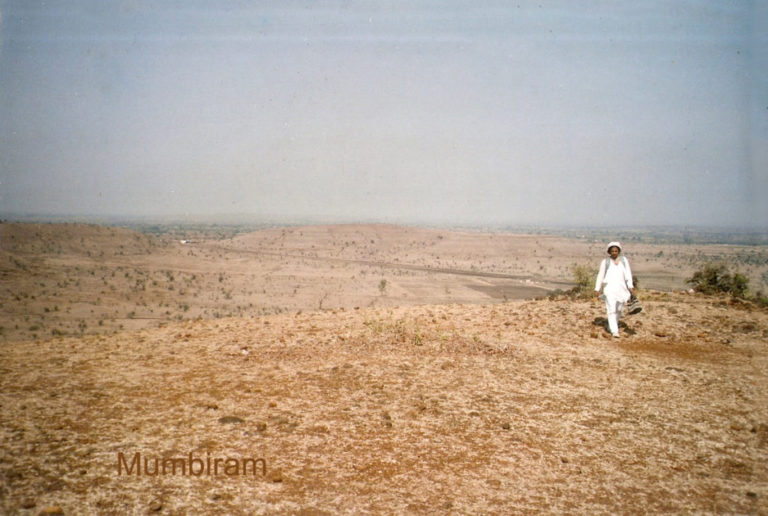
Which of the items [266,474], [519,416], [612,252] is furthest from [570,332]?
[266,474]

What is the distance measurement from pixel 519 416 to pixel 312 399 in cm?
237

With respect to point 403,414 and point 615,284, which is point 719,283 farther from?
point 403,414

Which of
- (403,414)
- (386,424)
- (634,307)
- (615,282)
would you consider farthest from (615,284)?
(386,424)

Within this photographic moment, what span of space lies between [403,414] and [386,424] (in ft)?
1.10

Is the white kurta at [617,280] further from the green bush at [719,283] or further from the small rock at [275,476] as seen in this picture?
the small rock at [275,476]

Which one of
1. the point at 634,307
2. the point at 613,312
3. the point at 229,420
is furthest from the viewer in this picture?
the point at 634,307

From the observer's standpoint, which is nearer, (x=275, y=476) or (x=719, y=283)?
(x=275, y=476)

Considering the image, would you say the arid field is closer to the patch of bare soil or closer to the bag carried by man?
the patch of bare soil

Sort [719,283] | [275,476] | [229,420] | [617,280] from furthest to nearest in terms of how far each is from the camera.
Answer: [719,283] → [617,280] → [229,420] → [275,476]

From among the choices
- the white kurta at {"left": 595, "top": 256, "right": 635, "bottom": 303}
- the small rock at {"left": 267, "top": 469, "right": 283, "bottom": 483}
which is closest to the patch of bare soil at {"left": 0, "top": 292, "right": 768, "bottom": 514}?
the small rock at {"left": 267, "top": 469, "right": 283, "bottom": 483}

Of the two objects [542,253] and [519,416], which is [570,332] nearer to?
[519,416]

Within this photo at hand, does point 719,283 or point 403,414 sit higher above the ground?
point 719,283

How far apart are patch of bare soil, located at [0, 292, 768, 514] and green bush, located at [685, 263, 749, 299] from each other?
15.2 ft

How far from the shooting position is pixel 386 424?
4.80 meters
